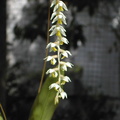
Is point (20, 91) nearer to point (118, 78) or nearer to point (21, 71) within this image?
point (21, 71)

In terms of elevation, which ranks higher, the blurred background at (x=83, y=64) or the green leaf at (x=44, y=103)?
the blurred background at (x=83, y=64)

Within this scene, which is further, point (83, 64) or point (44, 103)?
point (83, 64)

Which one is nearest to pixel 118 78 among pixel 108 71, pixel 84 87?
pixel 108 71

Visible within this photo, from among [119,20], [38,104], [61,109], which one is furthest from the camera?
[119,20]

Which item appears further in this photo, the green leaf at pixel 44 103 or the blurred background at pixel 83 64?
the blurred background at pixel 83 64

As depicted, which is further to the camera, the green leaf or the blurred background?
the blurred background

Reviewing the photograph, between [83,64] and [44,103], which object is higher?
[83,64]

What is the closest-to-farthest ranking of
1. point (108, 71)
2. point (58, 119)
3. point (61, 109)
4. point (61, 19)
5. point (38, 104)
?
point (61, 19) → point (38, 104) → point (58, 119) → point (61, 109) → point (108, 71)

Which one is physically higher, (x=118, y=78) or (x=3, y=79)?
(x=118, y=78)
